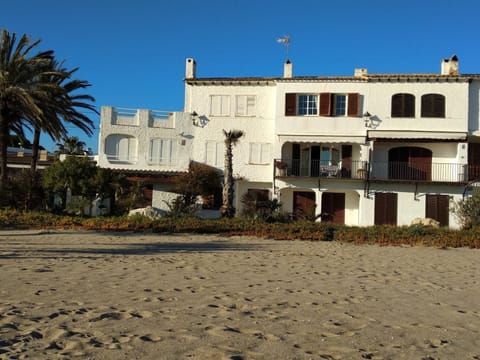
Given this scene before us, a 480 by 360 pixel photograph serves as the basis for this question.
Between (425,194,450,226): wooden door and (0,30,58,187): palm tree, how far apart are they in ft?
77.8

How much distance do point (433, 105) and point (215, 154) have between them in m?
14.4

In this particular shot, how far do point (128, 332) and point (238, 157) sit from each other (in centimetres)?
2614

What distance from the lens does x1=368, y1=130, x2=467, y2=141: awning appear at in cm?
2875

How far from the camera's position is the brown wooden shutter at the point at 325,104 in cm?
2983

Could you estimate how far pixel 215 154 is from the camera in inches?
1235

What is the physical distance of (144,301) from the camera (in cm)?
698

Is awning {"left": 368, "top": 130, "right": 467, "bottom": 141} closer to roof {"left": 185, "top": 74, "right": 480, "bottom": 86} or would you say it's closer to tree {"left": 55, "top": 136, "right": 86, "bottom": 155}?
roof {"left": 185, "top": 74, "right": 480, "bottom": 86}

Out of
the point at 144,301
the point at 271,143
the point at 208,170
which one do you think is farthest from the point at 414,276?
the point at 271,143

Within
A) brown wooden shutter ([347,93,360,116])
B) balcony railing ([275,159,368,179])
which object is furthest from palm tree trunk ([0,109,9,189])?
brown wooden shutter ([347,93,360,116])

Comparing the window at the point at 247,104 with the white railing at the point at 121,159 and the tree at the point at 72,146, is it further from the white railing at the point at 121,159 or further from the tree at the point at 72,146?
the tree at the point at 72,146

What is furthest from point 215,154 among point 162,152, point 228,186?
point 228,186

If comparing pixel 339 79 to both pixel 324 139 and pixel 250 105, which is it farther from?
pixel 250 105

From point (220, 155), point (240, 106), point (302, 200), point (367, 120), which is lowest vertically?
point (302, 200)

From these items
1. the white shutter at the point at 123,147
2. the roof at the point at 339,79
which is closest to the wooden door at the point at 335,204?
the roof at the point at 339,79
